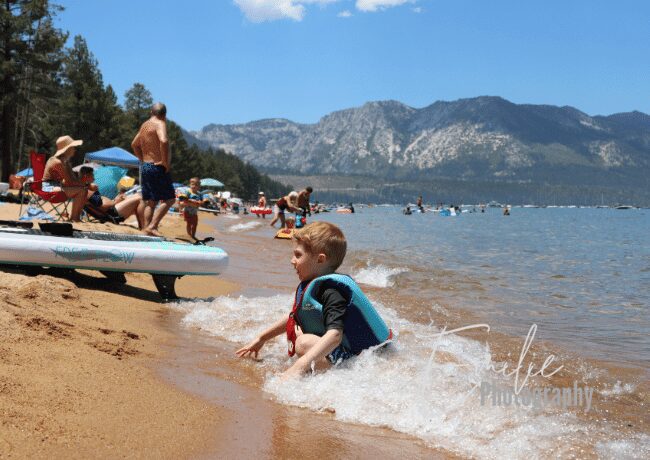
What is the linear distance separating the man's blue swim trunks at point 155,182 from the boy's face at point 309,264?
5.90 m

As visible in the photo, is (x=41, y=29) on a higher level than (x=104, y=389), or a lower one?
higher

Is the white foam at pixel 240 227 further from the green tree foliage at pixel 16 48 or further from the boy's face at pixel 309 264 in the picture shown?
the boy's face at pixel 309 264

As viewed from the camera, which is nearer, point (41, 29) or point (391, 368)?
point (391, 368)

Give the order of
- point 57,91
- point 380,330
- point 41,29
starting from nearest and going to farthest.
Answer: point 380,330
point 41,29
point 57,91

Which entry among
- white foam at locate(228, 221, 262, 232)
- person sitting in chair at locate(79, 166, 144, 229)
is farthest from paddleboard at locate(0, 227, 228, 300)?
white foam at locate(228, 221, 262, 232)

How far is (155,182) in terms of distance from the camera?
9453 millimetres

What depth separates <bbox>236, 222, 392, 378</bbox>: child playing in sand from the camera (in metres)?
3.78

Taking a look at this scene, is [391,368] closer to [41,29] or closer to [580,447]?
[580,447]

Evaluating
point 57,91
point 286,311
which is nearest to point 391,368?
point 286,311

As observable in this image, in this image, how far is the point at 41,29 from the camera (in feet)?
113

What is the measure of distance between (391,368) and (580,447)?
1.28 m

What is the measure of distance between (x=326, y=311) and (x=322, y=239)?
512 millimetres

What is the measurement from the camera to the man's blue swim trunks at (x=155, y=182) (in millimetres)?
9398

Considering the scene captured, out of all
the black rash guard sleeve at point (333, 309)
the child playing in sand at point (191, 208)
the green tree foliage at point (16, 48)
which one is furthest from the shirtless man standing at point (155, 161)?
the green tree foliage at point (16, 48)
